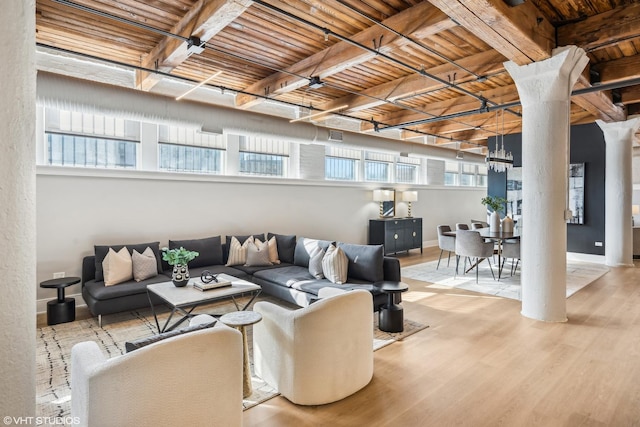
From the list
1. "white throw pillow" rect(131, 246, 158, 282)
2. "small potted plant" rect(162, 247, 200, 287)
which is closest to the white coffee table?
"small potted plant" rect(162, 247, 200, 287)

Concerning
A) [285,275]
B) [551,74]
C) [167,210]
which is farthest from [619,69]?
[167,210]

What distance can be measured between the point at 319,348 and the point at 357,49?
3.28m

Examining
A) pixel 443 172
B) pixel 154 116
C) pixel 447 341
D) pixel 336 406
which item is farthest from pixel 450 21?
pixel 443 172

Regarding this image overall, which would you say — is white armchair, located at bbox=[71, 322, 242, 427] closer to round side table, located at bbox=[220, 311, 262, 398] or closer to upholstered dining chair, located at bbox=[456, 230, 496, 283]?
round side table, located at bbox=[220, 311, 262, 398]

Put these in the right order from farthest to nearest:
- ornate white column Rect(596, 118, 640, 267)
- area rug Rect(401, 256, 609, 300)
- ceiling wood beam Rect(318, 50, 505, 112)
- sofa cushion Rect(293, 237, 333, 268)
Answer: ornate white column Rect(596, 118, 640, 267) → area rug Rect(401, 256, 609, 300) → sofa cushion Rect(293, 237, 333, 268) → ceiling wood beam Rect(318, 50, 505, 112)

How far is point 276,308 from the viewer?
2.76 m

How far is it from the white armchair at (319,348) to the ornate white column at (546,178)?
2.77 meters

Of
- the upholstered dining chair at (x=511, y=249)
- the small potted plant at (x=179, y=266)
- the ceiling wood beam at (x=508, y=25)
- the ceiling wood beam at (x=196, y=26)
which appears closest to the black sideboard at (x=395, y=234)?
the upholstered dining chair at (x=511, y=249)

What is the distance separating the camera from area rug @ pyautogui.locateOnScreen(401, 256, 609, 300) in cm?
580

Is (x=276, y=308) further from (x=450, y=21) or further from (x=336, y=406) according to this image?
(x=450, y=21)

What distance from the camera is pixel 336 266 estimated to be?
15.0 feet

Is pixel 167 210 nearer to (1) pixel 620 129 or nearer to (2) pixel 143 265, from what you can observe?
(2) pixel 143 265

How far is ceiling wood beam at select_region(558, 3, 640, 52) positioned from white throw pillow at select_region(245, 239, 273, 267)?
15.8 ft

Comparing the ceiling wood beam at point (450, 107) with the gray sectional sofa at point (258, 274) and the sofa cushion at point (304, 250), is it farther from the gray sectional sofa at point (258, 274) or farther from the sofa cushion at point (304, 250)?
the gray sectional sofa at point (258, 274)
